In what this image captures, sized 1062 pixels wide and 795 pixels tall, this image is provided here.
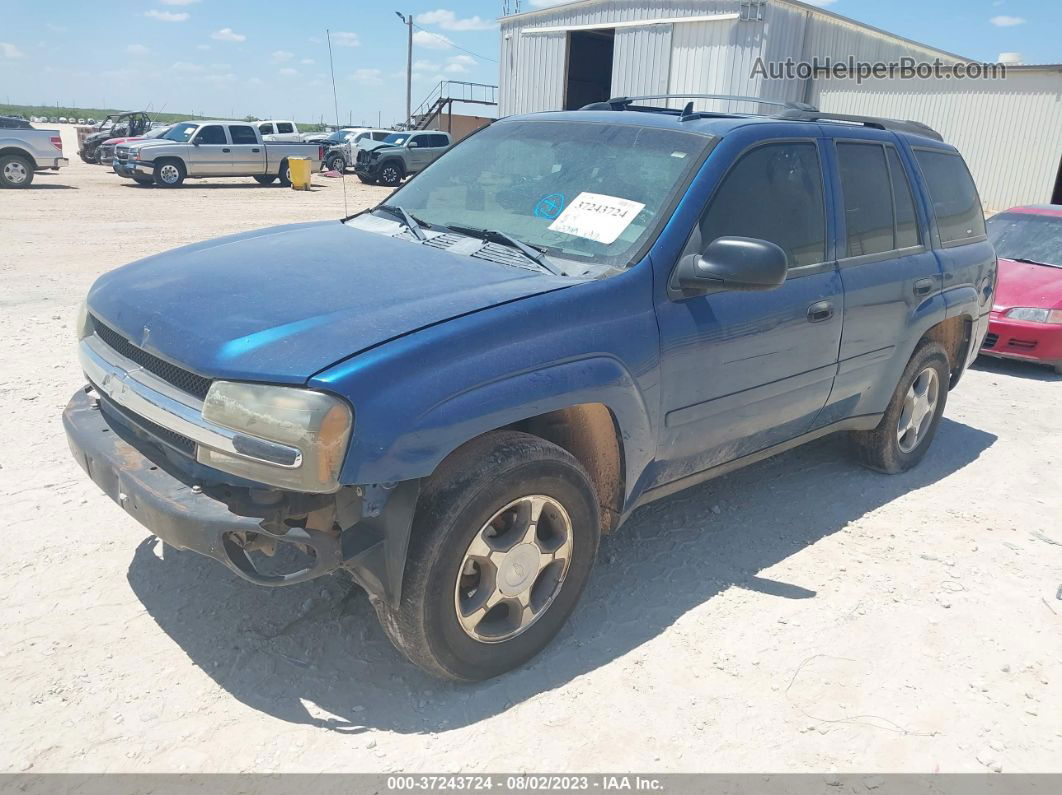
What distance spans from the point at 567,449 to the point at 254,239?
1.68 metres

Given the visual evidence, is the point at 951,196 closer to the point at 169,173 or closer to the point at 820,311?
the point at 820,311

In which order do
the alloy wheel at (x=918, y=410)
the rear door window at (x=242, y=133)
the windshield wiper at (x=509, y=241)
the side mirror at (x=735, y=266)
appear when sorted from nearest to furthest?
1. the side mirror at (x=735, y=266)
2. the windshield wiper at (x=509, y=241)
3. the alloy wheel at (x=918, y=410)
4. the rear door window at (x=242, y=133)

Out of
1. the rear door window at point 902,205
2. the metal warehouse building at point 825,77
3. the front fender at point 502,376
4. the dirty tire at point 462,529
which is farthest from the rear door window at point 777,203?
the metal warehouse building at point 825,77

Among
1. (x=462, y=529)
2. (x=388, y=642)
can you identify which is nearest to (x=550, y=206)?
(x=462, y=529)

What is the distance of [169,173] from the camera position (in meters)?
21.0

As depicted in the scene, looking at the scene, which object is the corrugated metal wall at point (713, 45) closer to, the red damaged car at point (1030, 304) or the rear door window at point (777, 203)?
the red damaged car at point (1030, 304)

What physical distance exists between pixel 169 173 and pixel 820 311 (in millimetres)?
20916

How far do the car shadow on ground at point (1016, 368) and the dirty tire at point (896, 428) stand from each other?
3175 millimetres

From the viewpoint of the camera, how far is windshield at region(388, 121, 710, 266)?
3.22 metres

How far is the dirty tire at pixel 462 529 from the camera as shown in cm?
254

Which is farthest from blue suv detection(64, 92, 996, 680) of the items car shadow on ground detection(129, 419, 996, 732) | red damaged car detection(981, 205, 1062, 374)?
red damaged car detection(981, 205, 1062, 374)

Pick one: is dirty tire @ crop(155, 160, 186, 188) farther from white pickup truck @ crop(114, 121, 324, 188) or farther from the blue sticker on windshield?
the blue sticker on windshield

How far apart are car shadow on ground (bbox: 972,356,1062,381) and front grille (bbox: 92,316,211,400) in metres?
7.45

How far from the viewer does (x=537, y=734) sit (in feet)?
8.75
